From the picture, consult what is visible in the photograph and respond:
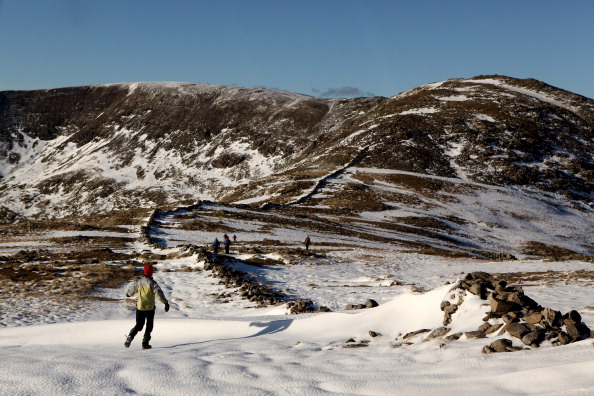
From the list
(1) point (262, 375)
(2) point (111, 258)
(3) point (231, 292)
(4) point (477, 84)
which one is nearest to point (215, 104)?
(4) point (477, 84)

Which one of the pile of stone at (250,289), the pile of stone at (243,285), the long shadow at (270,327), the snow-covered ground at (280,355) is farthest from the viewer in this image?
the pile of stone at (243,285)

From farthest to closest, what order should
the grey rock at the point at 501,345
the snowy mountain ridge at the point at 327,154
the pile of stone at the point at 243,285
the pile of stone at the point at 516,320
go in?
1. the snowy mountain ridge at the point at 327,154
2. the pile of stone at the point at 243,285
3. the pile of stone at the point at 516,320
4. the grey rock at the point at 501,345

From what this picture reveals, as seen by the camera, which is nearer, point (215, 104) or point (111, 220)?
point (111, 220)

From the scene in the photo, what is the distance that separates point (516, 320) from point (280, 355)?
4905 millimetres

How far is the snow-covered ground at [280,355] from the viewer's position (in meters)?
7.54

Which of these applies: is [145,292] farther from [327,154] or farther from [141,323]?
[327,154]

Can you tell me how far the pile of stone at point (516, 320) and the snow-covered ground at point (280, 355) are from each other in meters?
0.25

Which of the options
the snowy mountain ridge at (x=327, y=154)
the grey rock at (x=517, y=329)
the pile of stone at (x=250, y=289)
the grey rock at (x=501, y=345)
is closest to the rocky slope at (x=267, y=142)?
the snowy mountain ridge at (x=327, y=154)

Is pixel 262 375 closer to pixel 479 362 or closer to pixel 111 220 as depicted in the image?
pixel 479 362

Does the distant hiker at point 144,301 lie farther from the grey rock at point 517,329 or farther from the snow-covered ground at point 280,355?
the grey rock at point 517,329

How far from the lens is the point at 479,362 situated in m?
8.18

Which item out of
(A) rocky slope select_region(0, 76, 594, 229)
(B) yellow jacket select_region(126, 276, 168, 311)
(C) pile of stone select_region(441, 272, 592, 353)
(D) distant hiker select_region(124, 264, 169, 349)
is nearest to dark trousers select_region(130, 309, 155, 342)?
(D) distant hiker select_region(124, 264, 169, 349)

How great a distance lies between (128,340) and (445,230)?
5698 centimetres

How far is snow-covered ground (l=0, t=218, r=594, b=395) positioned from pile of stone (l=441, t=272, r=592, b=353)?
25 centimetres
